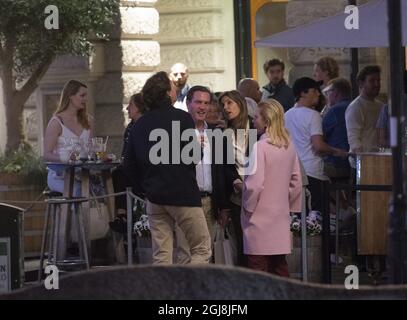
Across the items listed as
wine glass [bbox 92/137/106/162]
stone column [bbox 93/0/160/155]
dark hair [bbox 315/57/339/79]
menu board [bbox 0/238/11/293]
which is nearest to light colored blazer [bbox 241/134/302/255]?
menu board [bbox 0/238/11/293]

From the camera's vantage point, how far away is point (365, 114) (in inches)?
509

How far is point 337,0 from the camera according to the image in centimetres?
1667

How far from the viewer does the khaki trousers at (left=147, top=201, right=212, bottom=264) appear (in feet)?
33.3

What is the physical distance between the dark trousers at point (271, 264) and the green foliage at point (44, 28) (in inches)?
212

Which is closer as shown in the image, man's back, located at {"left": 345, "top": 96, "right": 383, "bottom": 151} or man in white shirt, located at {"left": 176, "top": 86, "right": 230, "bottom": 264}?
man in white shirt, located at {"left": 176, "top": 86, "right": 230, "bottom": 264}

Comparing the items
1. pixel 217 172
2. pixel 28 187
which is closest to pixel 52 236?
pixel 28 187

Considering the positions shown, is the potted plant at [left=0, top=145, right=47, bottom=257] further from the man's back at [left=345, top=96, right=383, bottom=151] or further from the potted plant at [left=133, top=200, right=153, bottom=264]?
the man's back at [left=345, top=96, right=383, bottom=151]

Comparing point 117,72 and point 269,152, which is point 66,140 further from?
point 117,72

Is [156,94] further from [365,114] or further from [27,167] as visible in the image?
[27,167]

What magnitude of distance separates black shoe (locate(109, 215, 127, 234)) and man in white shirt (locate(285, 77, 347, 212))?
1.80 metres

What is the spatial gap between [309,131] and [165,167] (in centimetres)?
276

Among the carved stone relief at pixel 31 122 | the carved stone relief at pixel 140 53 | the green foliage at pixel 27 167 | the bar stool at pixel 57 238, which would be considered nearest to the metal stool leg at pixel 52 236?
the bar stool at pixel 57 238

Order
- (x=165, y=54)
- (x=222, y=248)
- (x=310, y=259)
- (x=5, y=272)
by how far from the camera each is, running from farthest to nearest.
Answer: (x=165, y=54) → (x=310, y=259) → (x=222, y=248) → (x=5, y=272)
